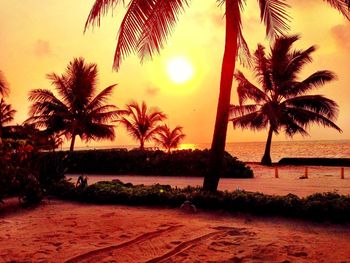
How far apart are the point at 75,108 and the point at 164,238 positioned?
22231 mm

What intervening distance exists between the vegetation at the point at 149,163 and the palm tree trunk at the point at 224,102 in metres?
7.29

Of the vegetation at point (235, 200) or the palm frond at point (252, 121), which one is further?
the palm frond at point (252, 121)

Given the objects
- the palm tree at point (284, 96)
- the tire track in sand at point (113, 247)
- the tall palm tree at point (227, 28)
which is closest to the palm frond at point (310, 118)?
the palm tree at point (284, 96)

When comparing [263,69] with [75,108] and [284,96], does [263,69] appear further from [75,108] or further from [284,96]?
[75,108]

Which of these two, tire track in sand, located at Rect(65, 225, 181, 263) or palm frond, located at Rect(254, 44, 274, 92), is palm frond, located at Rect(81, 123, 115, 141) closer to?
palm frond, located at Rect(254, 44, 274, 92)

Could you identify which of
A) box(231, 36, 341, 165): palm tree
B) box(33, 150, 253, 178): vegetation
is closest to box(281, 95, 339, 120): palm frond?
box(231, 36, 341, 165): palm tree

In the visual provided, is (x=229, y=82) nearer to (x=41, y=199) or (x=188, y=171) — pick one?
(x=41, y=199)

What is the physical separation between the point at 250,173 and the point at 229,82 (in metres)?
8.40

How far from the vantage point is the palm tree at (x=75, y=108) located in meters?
26.6

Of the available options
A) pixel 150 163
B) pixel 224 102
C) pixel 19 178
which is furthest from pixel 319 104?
pixel 19 178

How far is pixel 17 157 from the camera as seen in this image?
10773 millimetres

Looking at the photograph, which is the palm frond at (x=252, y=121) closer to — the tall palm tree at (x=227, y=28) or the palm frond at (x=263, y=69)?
the palm frond at (x=263, y=69)

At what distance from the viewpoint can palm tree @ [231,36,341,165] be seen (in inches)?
1012

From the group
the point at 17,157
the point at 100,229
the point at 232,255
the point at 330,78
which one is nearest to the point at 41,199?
the point at 17,157
